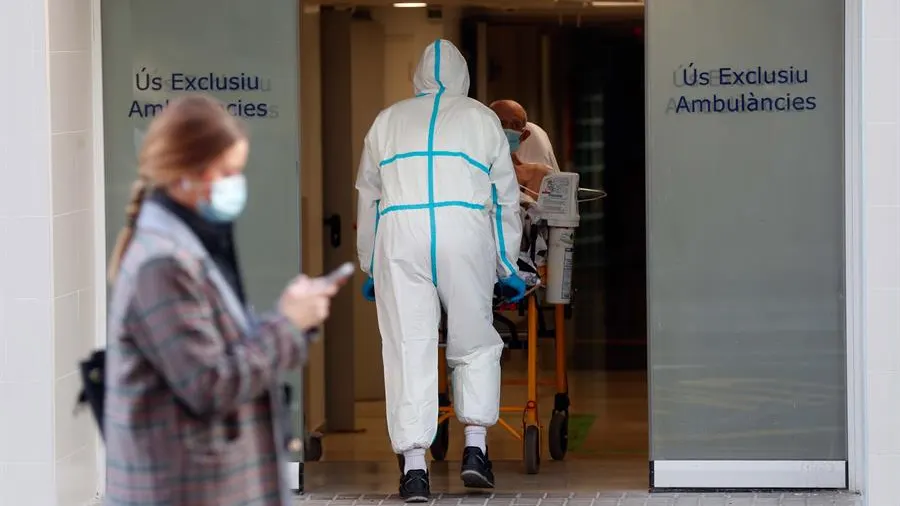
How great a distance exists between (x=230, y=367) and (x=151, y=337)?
0.17 meters

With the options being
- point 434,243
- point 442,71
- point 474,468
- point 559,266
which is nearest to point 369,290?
point 434,243

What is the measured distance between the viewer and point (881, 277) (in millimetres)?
6258

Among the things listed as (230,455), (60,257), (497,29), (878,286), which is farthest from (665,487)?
(497,29)

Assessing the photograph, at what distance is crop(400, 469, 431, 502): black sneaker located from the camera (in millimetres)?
6832

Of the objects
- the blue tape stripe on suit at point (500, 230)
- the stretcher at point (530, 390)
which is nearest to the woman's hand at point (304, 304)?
the blue tape stripe on suit at point (500, 230)

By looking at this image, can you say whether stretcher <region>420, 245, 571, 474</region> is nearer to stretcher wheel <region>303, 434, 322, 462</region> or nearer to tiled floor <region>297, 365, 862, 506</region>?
tiled floor <region>297, 365, 862, 506</region>

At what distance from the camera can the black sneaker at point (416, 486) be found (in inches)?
269

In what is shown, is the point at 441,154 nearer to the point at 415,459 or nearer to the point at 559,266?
the point at 415,459

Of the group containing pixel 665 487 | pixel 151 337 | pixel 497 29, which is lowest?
pixel 665 487

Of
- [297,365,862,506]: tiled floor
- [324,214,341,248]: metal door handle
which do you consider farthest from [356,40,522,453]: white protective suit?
[324,214,341,248]: metal door handle

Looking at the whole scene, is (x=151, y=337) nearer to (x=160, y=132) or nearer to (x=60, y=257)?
(x=160, y=132)

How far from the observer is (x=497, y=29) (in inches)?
492

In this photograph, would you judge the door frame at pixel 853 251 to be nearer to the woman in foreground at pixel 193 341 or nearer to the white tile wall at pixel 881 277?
the white tile wall at pixel 881 277

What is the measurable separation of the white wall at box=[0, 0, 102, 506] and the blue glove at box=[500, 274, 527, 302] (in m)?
1.87
